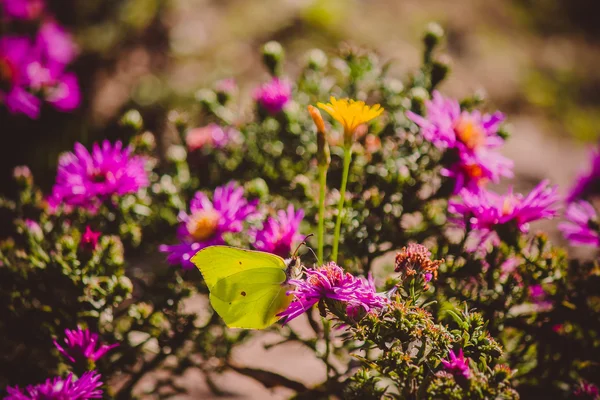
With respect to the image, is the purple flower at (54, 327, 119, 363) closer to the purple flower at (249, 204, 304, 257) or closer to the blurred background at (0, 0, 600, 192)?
the purple flower at (249, 204, 304, 257)

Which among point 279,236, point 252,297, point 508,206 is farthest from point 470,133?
point 252,297

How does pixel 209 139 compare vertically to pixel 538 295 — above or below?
above

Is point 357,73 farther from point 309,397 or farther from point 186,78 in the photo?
point 186,78

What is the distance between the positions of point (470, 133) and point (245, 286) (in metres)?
0.54

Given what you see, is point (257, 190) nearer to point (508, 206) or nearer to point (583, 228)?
point (508, 206)

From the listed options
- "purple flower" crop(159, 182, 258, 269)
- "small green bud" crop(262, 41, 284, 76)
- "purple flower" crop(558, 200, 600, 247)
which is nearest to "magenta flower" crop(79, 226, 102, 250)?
"purple flower" crop(159, 182, 258, 269)

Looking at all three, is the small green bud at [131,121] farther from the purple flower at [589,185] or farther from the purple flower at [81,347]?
the purple flower at [589,185]

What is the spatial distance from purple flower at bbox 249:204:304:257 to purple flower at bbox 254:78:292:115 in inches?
13.5

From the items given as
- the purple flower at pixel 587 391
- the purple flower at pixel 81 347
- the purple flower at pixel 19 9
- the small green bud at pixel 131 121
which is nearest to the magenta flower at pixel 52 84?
the purple flower at pixel 19 9

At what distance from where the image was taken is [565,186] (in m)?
2.41

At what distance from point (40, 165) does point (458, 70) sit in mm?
1977

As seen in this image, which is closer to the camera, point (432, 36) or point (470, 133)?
point (470, 133)

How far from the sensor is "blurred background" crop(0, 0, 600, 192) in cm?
232

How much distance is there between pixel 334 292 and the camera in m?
0.80
